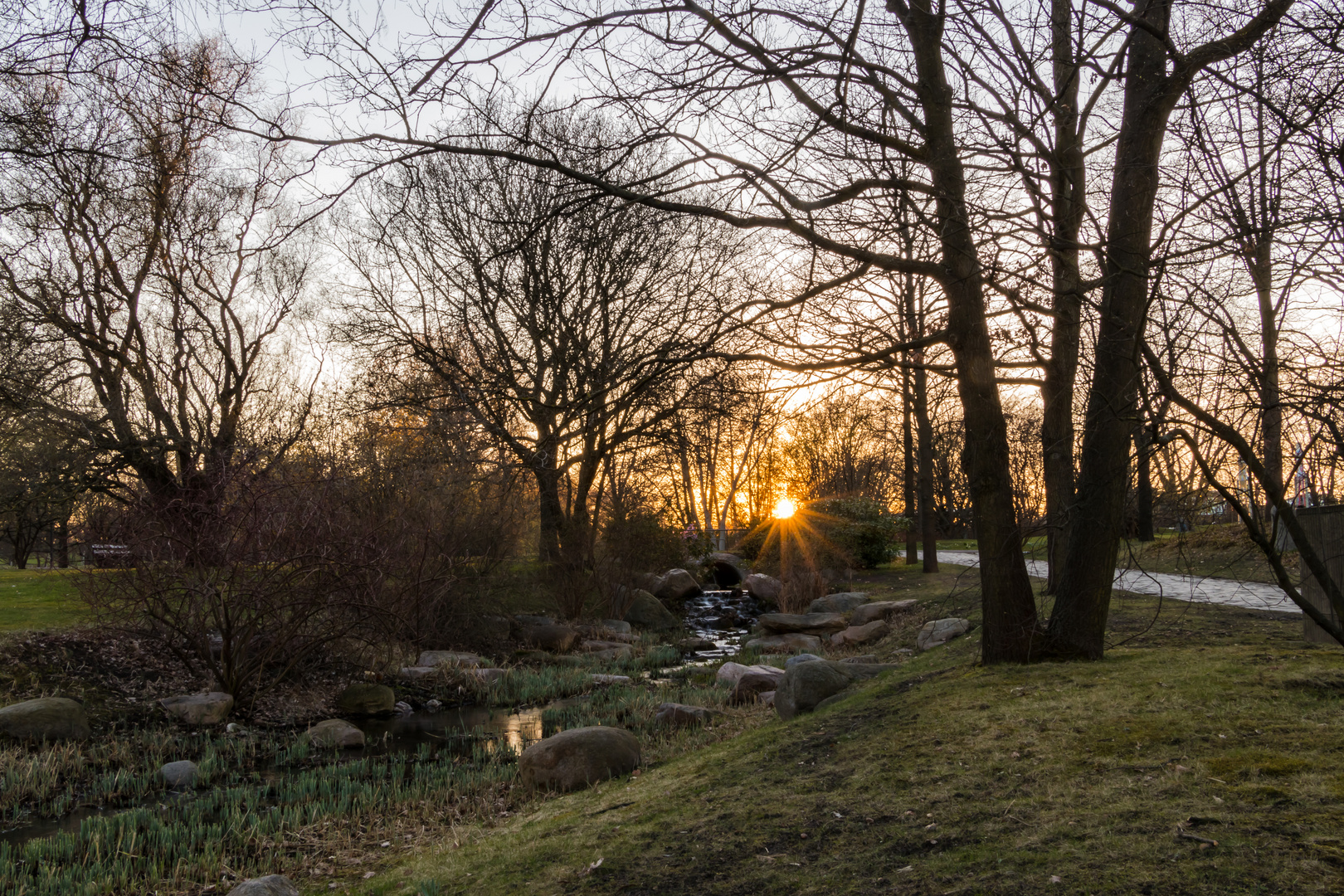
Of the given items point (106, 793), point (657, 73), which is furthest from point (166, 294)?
point (657, 73)

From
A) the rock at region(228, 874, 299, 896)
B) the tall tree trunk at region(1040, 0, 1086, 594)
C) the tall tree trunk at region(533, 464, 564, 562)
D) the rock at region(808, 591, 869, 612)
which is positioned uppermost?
the tall tree trunk at region(1040, 0, 1086, 594)

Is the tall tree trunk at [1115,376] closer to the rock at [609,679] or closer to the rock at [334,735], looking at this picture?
the rock at [334,735]

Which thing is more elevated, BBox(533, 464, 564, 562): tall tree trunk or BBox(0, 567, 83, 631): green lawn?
BBox(533, 464, 564, 562): tall tree trunk

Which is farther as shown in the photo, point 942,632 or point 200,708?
point 942,632

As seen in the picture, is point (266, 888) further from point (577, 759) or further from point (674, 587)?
point (674, 587)

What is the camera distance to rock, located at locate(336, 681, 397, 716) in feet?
36.6

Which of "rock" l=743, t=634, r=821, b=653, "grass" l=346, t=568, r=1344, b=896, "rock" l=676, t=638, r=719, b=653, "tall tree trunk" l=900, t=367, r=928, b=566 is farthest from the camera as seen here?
"tall tree trunk" l=900, t=367, r=928, b=566

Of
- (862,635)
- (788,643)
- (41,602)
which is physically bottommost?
(788,643)

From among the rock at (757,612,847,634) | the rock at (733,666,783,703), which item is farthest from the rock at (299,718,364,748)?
the rock at (757,612,847,634)

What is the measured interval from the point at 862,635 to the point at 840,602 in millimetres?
4422

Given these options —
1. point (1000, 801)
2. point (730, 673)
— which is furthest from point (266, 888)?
point (730, 673)

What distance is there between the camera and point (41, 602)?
13914 millimetres

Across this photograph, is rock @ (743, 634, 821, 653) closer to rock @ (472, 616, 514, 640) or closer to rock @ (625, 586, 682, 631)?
rock @ (625, 586, 682, 631)

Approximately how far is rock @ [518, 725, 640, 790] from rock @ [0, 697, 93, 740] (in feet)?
17.1
